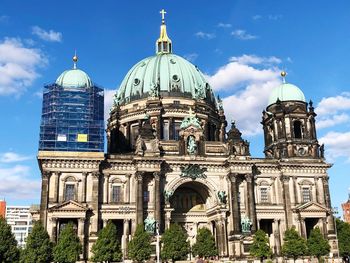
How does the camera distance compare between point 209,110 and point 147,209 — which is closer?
point 147,209

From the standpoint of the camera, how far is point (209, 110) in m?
81.3

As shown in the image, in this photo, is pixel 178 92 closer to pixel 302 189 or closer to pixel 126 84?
pixel 126 84

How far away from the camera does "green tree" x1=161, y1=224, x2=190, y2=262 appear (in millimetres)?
56062

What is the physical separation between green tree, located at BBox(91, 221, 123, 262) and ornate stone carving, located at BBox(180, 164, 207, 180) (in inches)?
597

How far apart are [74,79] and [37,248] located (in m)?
25.7

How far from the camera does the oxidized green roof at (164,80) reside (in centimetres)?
8012

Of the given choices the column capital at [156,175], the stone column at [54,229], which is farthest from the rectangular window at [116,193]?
the stone column at [54,229]

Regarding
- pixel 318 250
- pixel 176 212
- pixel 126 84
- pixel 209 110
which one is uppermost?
pixel 126 84

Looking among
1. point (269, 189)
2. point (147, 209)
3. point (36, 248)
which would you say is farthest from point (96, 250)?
point (269, 189)

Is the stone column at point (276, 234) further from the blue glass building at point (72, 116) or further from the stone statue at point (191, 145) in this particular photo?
the blue glass building at point (72, 116)

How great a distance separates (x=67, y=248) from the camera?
5266cm

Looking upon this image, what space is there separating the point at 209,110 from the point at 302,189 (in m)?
21.9

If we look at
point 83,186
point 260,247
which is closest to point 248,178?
point 260,247

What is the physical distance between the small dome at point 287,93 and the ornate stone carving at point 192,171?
19.2m
